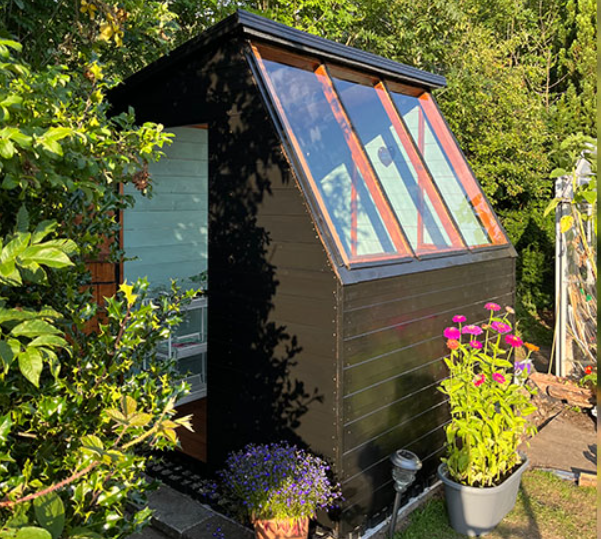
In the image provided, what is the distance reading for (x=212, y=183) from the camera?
4.11 m

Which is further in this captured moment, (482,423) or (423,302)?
(423,302)

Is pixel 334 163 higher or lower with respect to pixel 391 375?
higher

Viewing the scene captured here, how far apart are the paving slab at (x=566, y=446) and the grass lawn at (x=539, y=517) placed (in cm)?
39

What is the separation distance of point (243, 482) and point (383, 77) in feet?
11.5

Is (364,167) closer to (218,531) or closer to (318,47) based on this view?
(318,47)

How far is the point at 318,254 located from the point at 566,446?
3502 mm

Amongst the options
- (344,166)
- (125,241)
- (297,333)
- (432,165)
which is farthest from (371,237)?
(125,241)

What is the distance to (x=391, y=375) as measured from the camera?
380 centimetres

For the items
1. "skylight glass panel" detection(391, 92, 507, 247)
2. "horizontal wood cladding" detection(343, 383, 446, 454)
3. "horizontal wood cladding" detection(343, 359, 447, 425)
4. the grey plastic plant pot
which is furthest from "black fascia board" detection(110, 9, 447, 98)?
the grey plastic plant pot

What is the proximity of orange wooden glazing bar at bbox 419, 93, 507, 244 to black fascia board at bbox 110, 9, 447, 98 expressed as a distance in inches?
16.3

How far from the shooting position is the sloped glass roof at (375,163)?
12.4 feet

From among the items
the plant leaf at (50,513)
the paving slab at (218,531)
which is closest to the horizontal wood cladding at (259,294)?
the paving slab at (218,531)

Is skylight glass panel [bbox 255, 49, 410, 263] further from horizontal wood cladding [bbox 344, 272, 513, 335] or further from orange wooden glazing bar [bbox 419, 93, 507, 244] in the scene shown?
orange wooden glazing bar [bbox 419, 93, 507, 244]

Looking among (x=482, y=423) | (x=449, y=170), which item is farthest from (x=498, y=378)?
(x=449, y=170)
